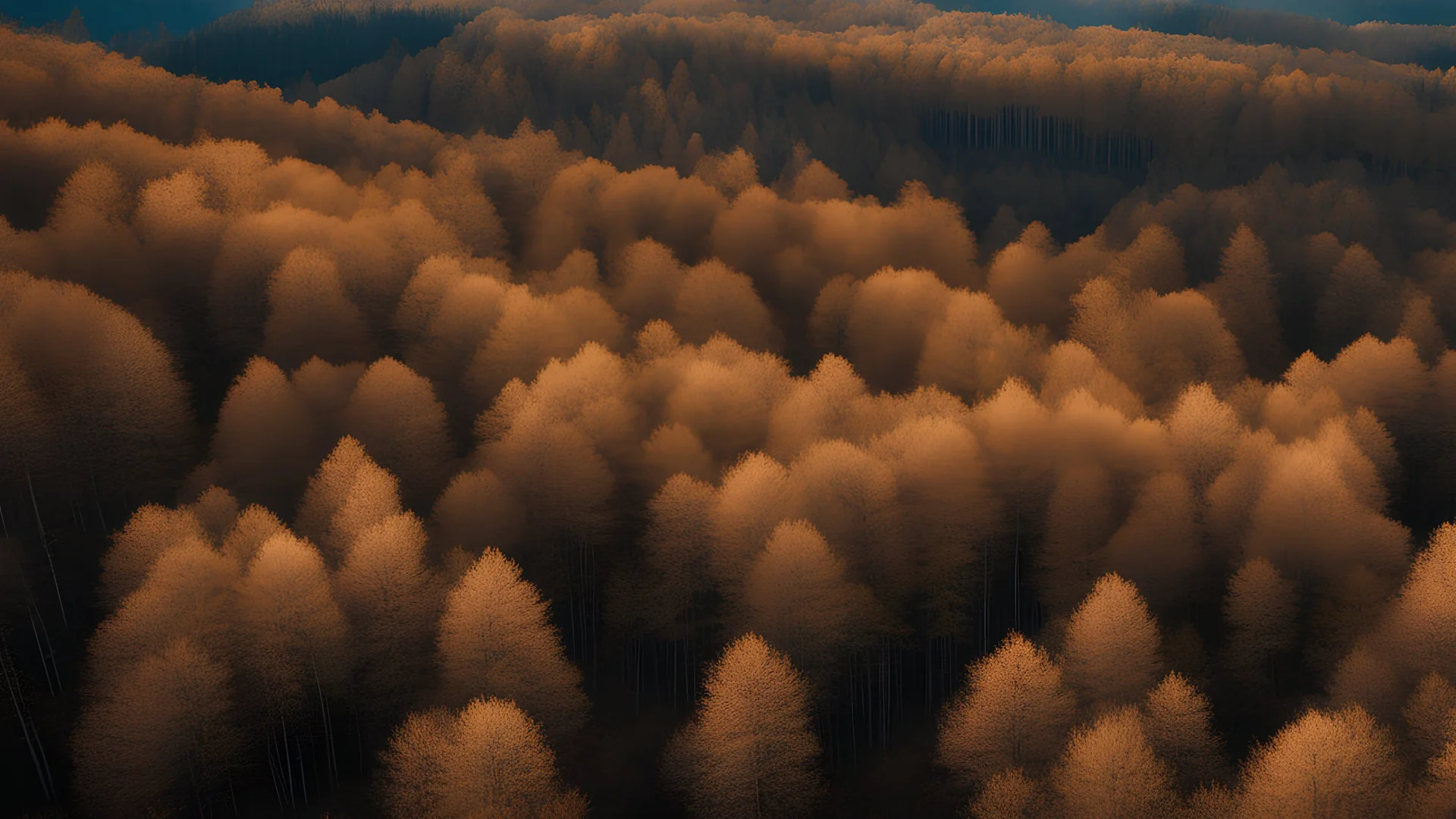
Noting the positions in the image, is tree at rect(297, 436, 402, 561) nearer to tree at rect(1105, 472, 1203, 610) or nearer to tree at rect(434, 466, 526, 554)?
tree at rect(434, 466, 526, 554)

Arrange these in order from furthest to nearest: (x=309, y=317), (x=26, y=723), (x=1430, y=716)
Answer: (x=309, y=317) → (x=26, y=723) → (x=1430, y=716)

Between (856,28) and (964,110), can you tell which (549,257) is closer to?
(964,110)

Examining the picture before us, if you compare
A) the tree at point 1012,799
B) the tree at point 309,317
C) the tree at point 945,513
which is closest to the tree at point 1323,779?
the tree at point 1012,799

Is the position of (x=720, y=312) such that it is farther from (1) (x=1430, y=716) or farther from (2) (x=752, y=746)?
(1) (x=1430, y=716)

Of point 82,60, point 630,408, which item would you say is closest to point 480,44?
point 82,60

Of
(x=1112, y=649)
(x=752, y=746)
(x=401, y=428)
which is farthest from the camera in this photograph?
(x=401, y=428)

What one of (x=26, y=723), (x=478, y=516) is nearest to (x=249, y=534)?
(x=478, y=516)
